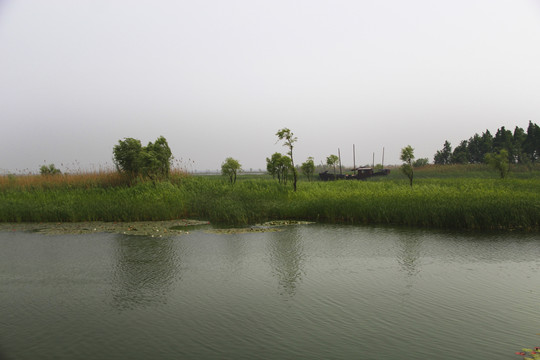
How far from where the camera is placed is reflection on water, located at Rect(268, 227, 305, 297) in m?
8.20

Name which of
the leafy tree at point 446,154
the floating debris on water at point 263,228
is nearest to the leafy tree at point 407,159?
the floating debris on water at point 263,228

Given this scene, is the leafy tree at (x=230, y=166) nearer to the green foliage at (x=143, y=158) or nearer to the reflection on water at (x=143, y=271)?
the green foliage at (x=143, y=158)

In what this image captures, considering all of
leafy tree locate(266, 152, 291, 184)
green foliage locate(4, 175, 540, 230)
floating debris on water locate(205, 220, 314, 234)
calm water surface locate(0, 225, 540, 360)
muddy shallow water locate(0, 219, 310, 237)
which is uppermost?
leafy tree locate(266, 152, 291, 184)

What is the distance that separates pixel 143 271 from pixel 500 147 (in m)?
61.8

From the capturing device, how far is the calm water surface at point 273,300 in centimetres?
535

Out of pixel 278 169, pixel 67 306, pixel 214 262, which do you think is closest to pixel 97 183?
pixel 278 169

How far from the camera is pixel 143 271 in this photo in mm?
9242

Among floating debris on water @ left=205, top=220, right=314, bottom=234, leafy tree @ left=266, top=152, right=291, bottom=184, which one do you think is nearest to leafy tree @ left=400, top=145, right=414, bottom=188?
leafy tree @ left=266, top=152, right=291, bottom=184

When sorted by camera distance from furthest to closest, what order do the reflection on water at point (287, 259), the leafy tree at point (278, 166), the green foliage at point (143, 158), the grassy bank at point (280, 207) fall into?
the leafy tree at point (278, 166)
the green foliage at point (143, 158)
the grassy bank at point (280, 207)
the reflection on water at point (287, 259)

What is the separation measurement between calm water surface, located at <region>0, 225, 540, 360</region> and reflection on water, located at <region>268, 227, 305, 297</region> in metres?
0.06

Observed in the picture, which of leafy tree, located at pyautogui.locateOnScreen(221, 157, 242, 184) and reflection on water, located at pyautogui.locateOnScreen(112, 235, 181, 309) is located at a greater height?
leafy tree, located at pyautogui.locateOnScreen(221, 157, 242, 184)

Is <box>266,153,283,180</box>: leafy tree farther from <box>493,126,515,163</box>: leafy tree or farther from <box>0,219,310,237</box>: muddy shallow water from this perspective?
<box>493,126,515,163</box>: leafy tree

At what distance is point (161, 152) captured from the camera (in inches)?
1045

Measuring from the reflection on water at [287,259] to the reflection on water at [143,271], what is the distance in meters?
2.46
